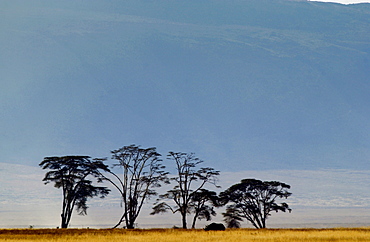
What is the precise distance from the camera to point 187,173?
69250mm

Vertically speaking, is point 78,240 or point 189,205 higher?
point 189,205

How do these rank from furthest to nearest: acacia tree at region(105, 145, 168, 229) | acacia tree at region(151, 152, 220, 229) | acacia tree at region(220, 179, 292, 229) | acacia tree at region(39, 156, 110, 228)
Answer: acacia tree at region(220, 179, 292, 229), acacia tree at region(151, 152, 220, 229), acacia tree at region(105, 145, 168, 229), acacia tree at region(39, 156, 110, 228)

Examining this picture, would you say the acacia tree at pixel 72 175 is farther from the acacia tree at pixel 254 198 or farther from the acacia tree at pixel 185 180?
the acacia tree at pixel 254 198

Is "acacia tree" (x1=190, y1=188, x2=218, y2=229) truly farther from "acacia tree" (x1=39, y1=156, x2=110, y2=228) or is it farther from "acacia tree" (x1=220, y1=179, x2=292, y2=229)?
"acacia tree" (x1=39, y1=156, x2=110, y2=228)

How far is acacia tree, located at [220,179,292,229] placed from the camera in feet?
249

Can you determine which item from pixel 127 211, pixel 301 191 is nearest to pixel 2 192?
pixel 301 191

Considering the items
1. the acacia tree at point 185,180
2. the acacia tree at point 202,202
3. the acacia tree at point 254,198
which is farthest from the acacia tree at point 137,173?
the acacia tree at point 254,198

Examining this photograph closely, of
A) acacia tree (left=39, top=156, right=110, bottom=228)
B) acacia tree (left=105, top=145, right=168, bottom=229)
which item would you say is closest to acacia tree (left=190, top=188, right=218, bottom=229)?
acacia tree (left=105, top=145, right=168, bottom=229)

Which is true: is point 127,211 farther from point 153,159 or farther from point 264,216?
point 264,216

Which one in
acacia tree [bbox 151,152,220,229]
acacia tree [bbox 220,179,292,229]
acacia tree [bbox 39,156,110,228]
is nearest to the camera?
acacia tree [bbox 39,156,110,228]

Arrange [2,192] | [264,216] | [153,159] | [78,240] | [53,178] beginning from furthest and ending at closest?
[2,192], [264,216], [153,159], [53,178], [78,240]

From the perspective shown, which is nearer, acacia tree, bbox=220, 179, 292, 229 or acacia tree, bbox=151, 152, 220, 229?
acacia tree, bbox=151, 152, 220, 229

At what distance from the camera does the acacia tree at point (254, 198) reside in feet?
249

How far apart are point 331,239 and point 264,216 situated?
33.3 m
